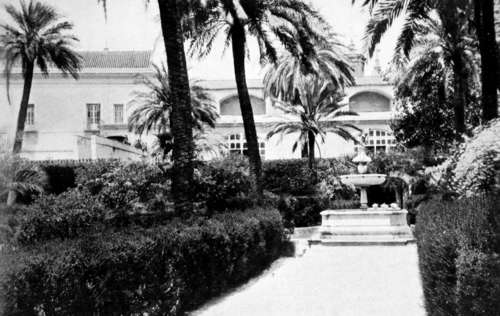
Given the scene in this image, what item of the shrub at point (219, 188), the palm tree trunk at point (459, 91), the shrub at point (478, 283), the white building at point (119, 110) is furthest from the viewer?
the white building at point (119, 110)

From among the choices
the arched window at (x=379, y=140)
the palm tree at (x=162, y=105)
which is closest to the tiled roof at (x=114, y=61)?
the palm tree at (x=162, y=105)

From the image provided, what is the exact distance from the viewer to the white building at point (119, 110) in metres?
41.7

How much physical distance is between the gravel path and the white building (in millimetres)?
24710

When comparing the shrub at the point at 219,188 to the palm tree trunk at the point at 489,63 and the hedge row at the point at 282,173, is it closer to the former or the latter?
the palm tree trunk at the point at 489,63

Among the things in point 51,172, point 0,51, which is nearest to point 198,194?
point 0,51

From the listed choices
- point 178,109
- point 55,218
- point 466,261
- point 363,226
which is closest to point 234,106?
point 363,226

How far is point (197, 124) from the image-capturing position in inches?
1303

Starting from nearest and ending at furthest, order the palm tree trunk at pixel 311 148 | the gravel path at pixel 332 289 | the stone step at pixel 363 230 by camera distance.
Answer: the gravel path at pixel 332 289, the stone step at pixel 363 230, the palm tree trunk at pixel 311 148

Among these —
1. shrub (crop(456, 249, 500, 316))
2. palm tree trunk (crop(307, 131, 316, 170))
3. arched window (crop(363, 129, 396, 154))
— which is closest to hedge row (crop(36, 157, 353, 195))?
palm tree trunk (crop(307, 131, 316, 170))

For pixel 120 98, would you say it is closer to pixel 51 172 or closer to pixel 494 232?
pixel 51 172

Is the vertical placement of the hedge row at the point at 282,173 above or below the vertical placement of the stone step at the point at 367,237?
above

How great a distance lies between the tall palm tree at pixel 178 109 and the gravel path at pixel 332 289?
6.65ft

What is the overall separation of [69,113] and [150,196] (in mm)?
31534

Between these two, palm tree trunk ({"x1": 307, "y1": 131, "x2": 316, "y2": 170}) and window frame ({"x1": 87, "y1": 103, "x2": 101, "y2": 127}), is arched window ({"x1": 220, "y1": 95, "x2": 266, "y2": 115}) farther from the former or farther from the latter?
palm tree trunk ({"x1": 307, "y1": 131, "x2": 316, "y2": 170})
